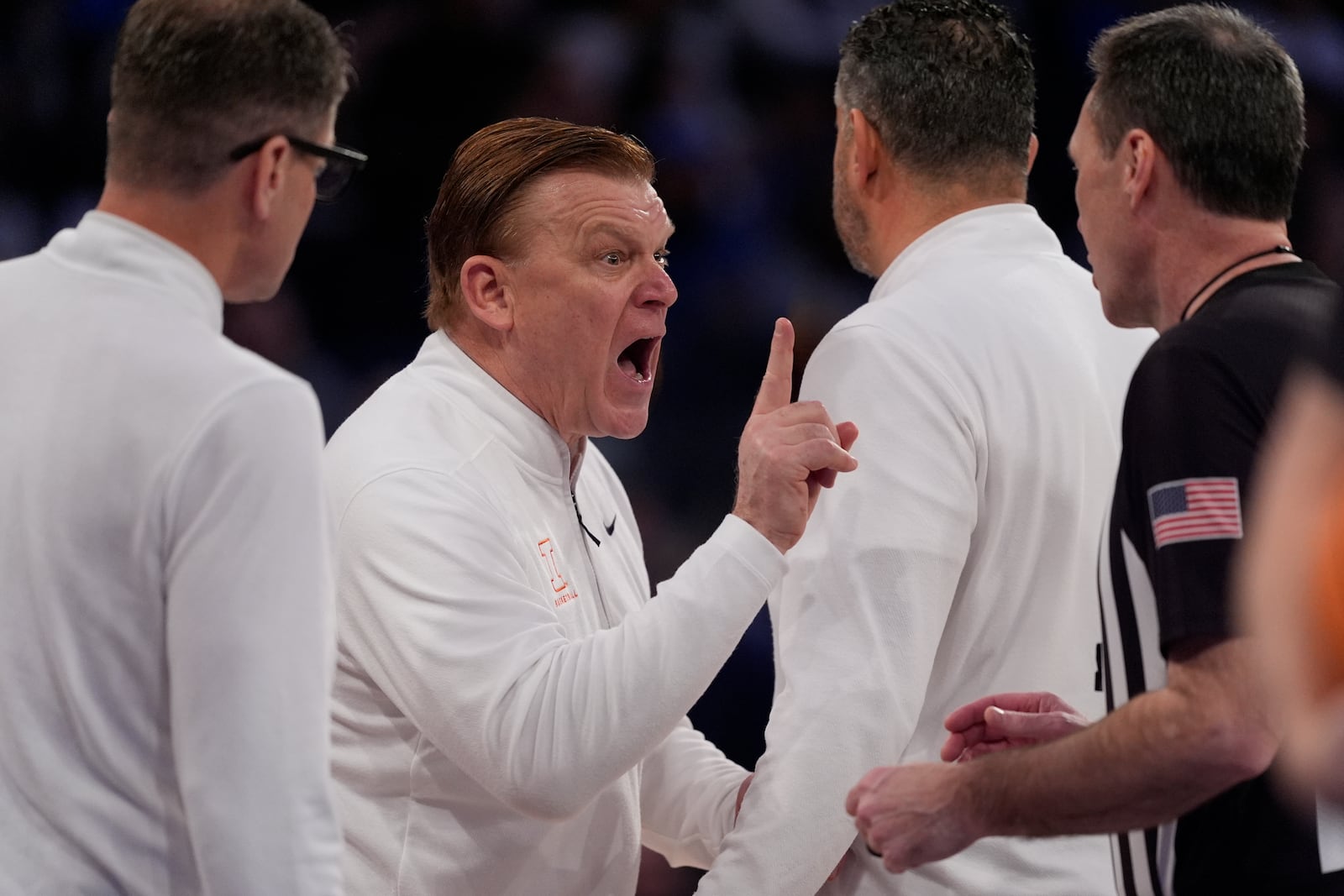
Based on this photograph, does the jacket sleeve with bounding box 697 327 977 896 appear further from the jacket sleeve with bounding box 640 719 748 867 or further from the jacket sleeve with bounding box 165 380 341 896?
the jacket sleeve with bounding box 165 380 341 896

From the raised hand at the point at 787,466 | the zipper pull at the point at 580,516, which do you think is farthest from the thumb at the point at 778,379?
the zipper pull at the point at 580,516

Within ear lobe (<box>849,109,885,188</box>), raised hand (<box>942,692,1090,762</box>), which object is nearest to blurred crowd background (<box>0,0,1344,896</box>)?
ear lobe (<box>849,109,885,188</box>)

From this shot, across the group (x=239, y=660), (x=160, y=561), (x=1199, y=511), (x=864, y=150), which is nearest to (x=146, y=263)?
(x=160, y=561)

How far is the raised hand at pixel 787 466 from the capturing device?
2.39 m

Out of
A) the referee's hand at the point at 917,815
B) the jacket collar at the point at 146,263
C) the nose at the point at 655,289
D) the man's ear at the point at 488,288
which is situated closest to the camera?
the jacket collar at the point at 146,263

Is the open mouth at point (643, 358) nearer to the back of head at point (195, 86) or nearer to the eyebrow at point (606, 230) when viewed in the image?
the eyebrow at point (606, 230)

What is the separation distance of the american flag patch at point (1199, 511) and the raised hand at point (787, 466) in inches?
23.6

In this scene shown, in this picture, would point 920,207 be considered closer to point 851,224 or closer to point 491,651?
point 851,224

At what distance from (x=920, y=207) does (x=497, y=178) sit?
2.72 ft

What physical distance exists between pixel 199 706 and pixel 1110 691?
49.9 inches

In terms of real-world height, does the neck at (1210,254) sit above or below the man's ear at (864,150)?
below

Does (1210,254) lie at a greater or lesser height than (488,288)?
greater

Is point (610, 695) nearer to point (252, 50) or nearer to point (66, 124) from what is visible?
point (252, 50)

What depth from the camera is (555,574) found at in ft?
8.51
